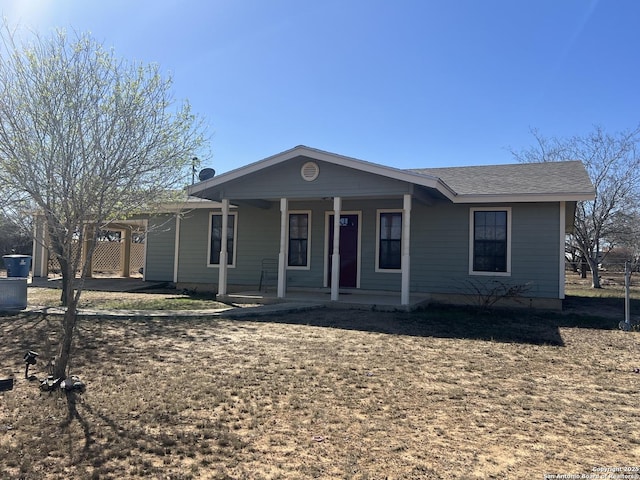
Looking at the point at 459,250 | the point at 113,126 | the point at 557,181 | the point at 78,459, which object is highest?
the point at 557,181

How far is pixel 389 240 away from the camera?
1230 centimetres

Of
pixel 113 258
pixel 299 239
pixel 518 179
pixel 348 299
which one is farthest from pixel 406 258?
pixel 113 258

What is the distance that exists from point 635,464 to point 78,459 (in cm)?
354

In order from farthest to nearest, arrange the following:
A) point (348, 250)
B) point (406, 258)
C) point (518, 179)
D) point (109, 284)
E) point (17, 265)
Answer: point (17, 265) → point (109, 284) → point (348, 250) → point (518, 179) → point (406, 258)

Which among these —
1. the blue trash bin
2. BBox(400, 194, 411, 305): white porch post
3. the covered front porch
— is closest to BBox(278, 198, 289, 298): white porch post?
the covered front porch

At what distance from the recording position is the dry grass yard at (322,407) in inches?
120

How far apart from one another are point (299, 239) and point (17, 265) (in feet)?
35.0

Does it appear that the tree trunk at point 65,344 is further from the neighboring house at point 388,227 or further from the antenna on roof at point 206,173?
the antenna on roof at point 206,173

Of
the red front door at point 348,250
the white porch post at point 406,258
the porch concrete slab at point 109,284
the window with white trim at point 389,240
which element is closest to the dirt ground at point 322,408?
the white porch post at point 406,258

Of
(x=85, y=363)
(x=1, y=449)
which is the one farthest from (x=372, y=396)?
(x=85, y=363)

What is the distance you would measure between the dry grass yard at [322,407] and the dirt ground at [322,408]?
0.02m

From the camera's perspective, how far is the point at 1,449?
3.12 meters

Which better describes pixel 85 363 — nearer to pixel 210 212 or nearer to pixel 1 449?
pixel 1 449

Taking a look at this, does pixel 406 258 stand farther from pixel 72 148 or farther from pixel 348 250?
pixel 72 148
